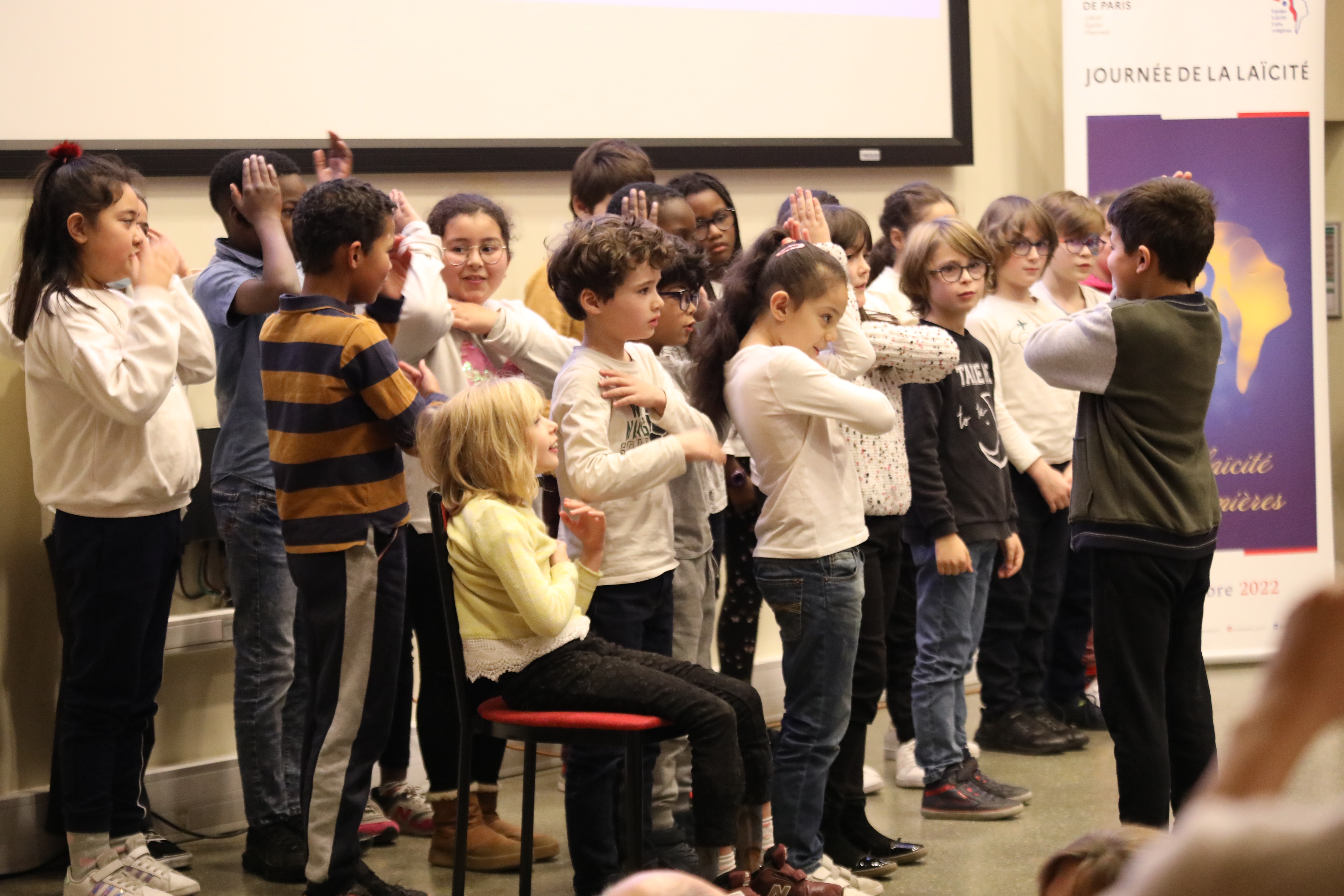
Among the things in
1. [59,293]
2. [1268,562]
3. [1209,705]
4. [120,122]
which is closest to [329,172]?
[59,293]

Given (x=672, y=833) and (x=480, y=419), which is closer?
(x=480, y=419)

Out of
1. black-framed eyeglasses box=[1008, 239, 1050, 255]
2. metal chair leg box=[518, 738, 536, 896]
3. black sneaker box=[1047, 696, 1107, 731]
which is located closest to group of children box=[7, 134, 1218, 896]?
metal chair leg box=[518, 738, 536, 896]

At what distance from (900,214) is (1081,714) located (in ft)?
5.14

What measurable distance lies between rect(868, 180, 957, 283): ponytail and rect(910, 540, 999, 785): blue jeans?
874mm

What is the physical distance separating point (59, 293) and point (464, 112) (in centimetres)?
141

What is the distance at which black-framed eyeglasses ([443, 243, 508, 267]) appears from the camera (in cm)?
285

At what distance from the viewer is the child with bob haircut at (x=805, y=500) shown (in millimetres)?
2412

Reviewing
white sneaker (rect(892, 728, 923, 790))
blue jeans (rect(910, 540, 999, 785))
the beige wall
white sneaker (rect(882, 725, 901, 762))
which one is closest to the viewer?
the beige wall

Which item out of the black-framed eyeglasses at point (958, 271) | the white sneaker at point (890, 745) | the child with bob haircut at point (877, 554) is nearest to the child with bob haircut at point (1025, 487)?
the white sneaker at point (890, 745)

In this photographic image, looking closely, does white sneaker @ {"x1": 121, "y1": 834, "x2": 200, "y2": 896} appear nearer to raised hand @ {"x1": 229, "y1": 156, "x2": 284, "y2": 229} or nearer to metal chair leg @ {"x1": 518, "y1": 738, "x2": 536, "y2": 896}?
metal chair leg @ {"x1": 518, "y1": 738, "x2": 536, "y2": 896}

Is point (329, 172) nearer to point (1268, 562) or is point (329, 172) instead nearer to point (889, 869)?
point (889, 869)

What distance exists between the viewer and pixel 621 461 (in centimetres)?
230

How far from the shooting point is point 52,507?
8.57 feet

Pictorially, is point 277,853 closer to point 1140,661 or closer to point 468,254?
point 468,254
